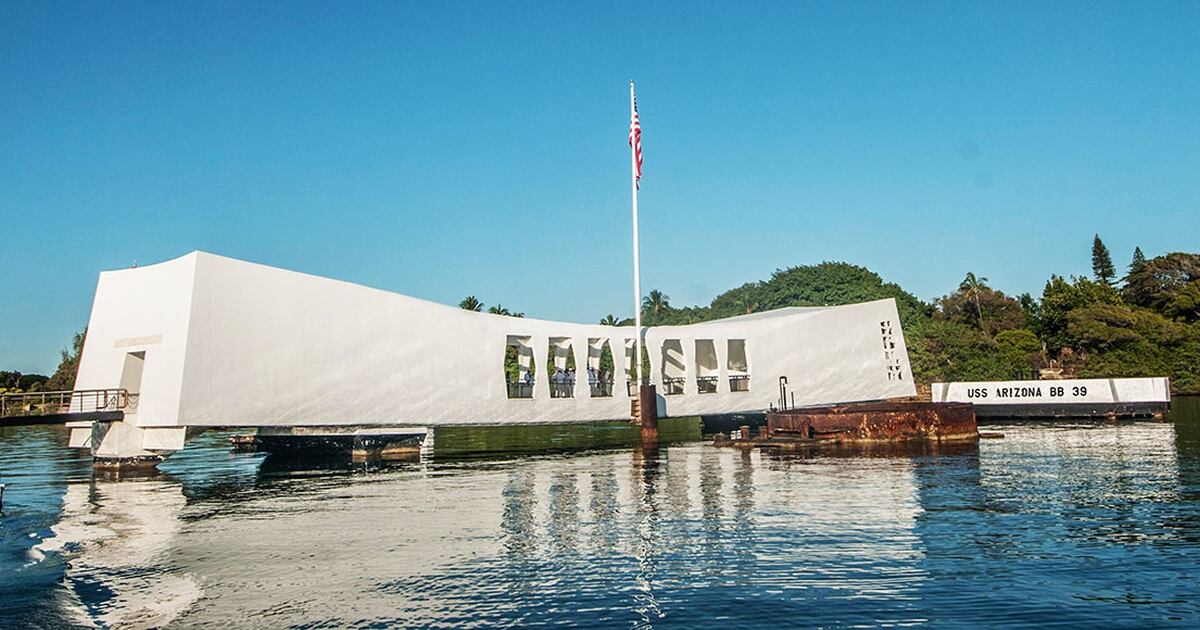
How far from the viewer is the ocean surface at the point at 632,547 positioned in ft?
31.0

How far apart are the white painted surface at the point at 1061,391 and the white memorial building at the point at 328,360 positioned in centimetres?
1665

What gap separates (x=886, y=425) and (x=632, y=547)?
20648mm

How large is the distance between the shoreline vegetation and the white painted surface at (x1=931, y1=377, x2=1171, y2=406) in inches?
714

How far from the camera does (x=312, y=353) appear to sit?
29.2 meters

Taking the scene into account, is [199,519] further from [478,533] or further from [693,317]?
[693,317]

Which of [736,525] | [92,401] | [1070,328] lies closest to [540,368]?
[92,401]

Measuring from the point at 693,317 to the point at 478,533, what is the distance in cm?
9634

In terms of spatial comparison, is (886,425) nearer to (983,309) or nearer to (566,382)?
(566,382)

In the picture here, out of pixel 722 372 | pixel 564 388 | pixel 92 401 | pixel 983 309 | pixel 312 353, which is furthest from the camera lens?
pixel 983 309

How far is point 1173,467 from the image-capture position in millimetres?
21609

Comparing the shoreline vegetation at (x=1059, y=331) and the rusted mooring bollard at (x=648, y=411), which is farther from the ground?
the shoreline vegetation at (x=1059, y=331)

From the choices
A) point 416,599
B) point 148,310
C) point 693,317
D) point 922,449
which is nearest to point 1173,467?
point 922,449

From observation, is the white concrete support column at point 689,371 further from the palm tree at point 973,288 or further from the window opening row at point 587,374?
the palm tree at point 973,288

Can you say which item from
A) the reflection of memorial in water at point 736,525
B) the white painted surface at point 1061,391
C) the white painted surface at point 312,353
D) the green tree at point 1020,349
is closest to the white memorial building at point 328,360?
the white painted surface at point 312,353
